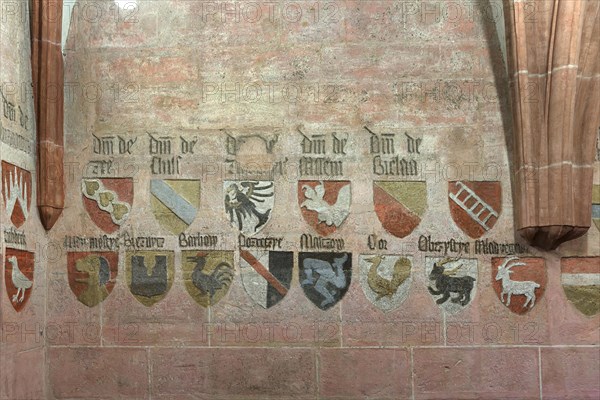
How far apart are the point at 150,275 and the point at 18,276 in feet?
3.68

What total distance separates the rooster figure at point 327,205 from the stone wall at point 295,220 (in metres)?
0.01

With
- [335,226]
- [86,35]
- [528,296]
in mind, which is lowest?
[528,296]

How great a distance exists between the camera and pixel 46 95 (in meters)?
6.42

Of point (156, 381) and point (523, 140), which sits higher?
point (523, 140)

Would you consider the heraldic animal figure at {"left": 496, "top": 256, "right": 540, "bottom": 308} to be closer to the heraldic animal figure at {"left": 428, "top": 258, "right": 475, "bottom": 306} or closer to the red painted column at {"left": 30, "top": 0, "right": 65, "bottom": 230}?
the heraldic animal figure at {"left": 428, "top": 258, "right": 475, "bottom": 306}

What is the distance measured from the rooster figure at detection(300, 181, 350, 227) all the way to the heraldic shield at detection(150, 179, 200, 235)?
Answer: 986 millimetres

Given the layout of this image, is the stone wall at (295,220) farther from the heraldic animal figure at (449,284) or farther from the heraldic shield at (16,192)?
the heraldic shield at (16,192)

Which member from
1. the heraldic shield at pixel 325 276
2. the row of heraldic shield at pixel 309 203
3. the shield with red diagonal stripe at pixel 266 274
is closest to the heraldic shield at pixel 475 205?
the row of heraldic shield at pixel 309 203

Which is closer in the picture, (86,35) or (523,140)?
(523,140)

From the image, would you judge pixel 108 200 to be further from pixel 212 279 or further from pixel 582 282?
pixel 582 282

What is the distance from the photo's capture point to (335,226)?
6.57 meters

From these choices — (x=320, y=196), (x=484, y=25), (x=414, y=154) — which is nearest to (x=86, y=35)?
(x=320, y=196)

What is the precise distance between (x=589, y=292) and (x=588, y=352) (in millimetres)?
522

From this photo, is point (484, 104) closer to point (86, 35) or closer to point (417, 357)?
point (417, 357)
